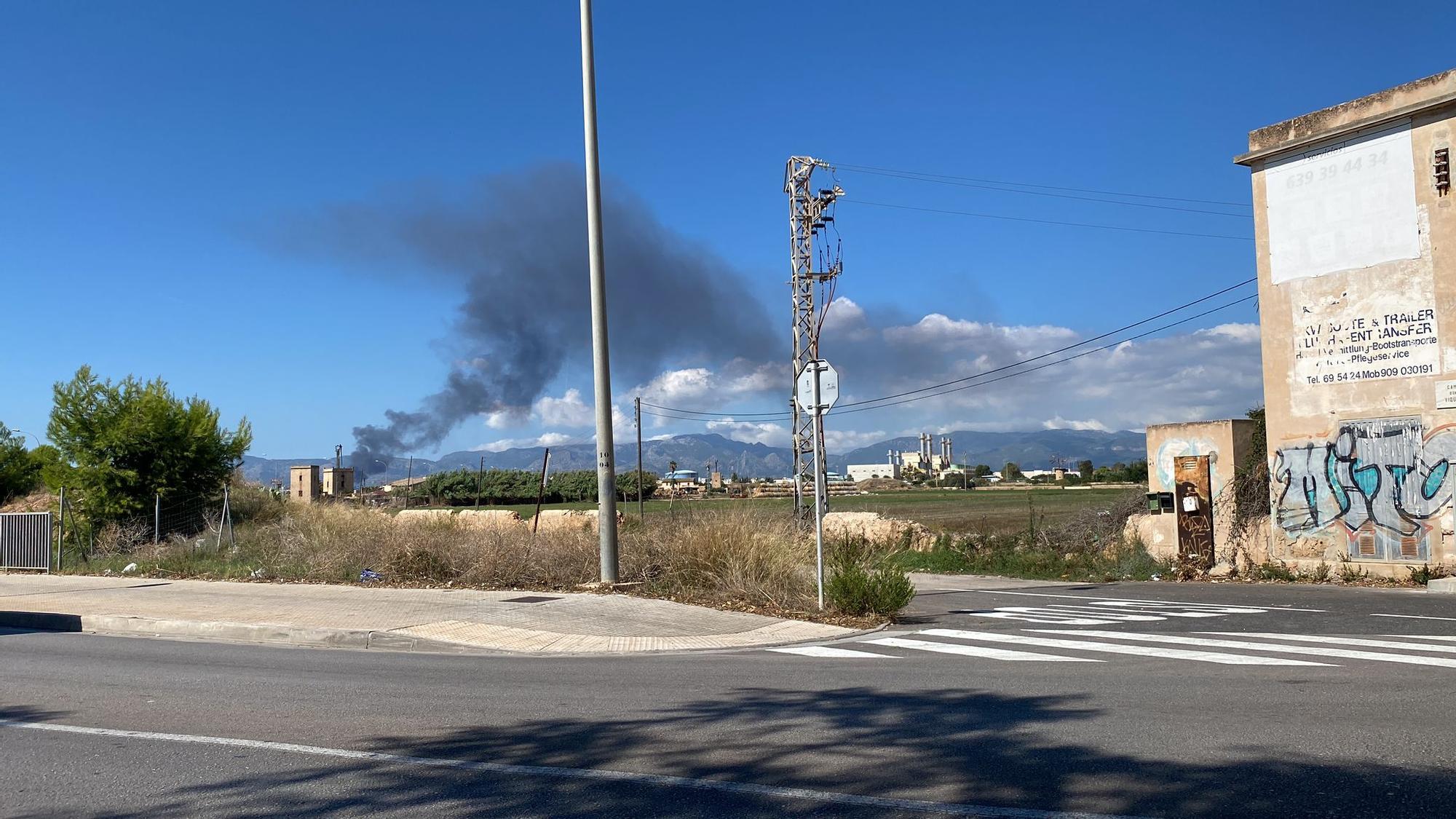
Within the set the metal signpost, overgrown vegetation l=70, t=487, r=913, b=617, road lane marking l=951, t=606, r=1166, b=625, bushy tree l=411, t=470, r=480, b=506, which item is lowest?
road lane marking l=951, t=606, r=1166, b=625

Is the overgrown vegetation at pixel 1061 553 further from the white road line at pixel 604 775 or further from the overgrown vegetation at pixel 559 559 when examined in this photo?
the white road line at pixel 604 775

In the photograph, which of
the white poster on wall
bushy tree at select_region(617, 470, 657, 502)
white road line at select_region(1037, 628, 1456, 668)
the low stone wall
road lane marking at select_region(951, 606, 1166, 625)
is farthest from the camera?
bushy tree at select_region(617, 470, 657, 502)

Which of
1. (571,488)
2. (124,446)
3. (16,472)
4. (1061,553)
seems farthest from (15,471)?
(571,488)

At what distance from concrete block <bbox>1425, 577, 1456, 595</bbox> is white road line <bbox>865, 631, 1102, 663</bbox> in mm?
10244

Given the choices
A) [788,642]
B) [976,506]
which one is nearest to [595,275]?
[788,642]

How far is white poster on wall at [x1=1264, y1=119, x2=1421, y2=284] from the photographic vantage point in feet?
62.2

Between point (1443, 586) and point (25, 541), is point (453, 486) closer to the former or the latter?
point (25, 541)

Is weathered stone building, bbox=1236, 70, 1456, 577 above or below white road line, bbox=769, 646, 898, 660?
above

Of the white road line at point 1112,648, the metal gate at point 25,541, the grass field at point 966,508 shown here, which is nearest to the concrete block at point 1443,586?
the white road line at point 1112,648

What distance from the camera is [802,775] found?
567 centimetres

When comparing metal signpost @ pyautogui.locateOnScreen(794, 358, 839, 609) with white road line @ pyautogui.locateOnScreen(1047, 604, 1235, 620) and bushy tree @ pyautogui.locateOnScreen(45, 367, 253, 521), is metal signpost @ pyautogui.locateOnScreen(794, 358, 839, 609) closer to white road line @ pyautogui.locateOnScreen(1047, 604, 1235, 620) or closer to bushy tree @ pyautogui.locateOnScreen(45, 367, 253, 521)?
white road line @ pyautogui.locateOnScreen(1047, 604, 1235, 620)

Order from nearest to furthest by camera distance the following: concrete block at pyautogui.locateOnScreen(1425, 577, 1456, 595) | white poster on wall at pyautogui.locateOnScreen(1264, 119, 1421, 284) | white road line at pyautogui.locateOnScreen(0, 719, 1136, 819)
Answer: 1. white road line at pyautogui.locateOnScreen(0, 719, 1136, 819)
2. concrete block at pyautogui.locateOnScreen(1425, 577, 1456, 595)
3. white poster on wall at pyautogui.locateOnScreen(1264, 119, 1421, 284)

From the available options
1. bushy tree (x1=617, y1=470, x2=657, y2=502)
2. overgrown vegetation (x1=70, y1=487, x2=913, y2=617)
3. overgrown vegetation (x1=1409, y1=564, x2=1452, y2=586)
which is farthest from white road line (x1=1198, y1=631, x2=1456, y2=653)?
bushy tree (x1=617, y1=470, x2=657, y2=502)

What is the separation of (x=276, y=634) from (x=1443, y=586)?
17.2 meters
